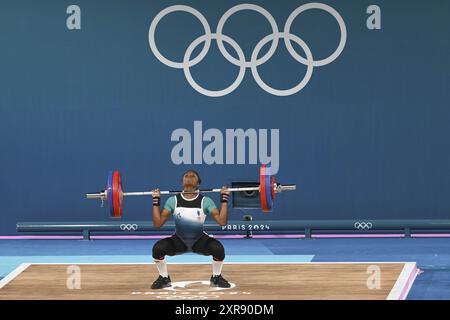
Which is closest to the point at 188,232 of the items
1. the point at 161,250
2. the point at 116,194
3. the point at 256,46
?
the point at 161,250

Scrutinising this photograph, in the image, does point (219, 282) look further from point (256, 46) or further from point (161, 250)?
point (256, 46)

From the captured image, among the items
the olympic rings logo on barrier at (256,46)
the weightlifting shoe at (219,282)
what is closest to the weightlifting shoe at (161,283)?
the weightlifting shoe at (219,282)

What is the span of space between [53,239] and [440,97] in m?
6.47

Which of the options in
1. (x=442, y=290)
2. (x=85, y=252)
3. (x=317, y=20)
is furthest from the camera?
(x=317, y=20)

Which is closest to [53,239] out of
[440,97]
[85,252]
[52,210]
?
[52,210]

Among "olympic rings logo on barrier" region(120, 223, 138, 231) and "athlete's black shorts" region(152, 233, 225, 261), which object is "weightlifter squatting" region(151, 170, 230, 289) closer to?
"athlete's black shorts" region(152, 233, 225, 261)

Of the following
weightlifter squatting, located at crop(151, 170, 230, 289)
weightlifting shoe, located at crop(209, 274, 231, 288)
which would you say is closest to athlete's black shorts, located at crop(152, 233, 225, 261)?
weightlifter squatting, located at crop(151, 170, 230, 289)

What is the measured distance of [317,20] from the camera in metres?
16.5

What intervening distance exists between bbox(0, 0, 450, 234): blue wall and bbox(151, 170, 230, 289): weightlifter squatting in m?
5.34

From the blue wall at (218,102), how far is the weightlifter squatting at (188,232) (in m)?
5.34

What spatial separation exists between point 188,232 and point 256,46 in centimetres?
599

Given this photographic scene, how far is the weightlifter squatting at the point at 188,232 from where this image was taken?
11062mm

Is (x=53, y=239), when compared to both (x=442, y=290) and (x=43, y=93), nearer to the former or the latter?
(x=43, y=93)

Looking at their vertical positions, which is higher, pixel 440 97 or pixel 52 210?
pixel 440 97
